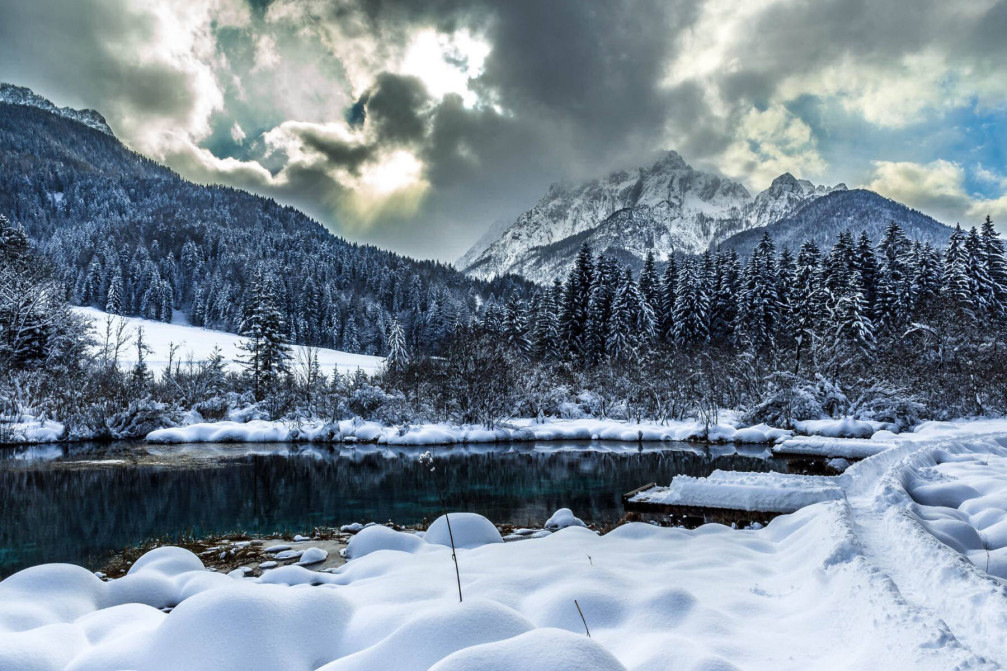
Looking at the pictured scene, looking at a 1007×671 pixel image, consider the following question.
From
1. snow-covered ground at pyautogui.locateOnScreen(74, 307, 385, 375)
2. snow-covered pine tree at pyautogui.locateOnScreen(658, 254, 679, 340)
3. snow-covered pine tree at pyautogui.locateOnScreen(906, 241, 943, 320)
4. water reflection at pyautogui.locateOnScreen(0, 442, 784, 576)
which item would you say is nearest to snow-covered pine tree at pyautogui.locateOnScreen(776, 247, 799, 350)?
snow-covered pine tree at pyautogui.locateOnScreen(906, 241, 943, 320)

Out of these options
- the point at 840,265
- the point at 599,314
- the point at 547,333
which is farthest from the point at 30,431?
the point at 840,265

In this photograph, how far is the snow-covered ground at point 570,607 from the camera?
3.21 metres

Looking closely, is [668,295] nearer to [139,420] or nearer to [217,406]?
[217,406]

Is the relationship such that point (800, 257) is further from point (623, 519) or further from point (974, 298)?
point (623, 519)

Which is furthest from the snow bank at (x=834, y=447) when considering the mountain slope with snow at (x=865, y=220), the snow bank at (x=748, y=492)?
the mountain slope with snow at (x=865, y=220)

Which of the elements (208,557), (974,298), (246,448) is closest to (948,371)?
(974,298)

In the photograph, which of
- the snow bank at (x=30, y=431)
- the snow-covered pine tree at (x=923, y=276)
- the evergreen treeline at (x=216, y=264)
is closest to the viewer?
the snow bank at (x=30, y=431)

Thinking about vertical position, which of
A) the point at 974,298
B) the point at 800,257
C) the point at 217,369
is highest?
the point at 800,257

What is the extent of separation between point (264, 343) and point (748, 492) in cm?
4357

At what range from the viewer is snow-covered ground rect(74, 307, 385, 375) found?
55969mm

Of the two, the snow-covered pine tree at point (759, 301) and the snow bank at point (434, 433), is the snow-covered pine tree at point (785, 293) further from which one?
the snow bank at point (434, 433)

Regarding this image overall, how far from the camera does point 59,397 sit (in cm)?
2981

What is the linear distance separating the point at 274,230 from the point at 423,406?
125682 mm

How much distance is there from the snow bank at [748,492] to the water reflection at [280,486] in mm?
1865
